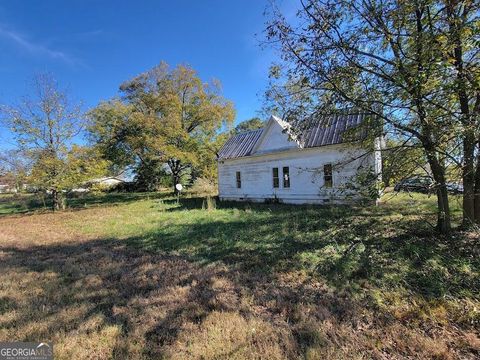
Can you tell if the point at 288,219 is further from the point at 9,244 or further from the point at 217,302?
the point at 9,244

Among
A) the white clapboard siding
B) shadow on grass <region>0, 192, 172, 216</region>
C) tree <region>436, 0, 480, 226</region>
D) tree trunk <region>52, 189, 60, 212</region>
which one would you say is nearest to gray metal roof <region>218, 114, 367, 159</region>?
the white clapboard siding

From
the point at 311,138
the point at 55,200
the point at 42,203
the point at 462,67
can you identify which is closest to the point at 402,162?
the point at 462,67

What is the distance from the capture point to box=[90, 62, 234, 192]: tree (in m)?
24.8

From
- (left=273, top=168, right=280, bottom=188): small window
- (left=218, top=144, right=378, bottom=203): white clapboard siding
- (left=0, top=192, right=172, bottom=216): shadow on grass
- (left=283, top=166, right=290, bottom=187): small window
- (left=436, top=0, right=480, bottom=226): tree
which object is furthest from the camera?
(left=0, top=192, right=172, bottom=216): shadow on grass

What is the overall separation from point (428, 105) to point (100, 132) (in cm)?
2696

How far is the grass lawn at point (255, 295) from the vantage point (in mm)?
3168

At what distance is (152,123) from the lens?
24.3 metres

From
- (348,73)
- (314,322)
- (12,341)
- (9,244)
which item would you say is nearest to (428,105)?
(348,73)

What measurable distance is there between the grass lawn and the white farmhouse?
6.15m

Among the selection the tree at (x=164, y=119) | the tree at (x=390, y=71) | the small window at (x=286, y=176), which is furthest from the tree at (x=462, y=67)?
the tree at (x=164, y=119)

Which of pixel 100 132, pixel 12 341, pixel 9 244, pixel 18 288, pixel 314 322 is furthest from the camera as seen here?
pixel 100 132

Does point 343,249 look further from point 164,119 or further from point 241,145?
point 164,119

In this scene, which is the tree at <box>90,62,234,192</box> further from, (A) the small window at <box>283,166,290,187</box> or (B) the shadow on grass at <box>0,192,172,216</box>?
(A) the small window at <box>283,166,290,187</box>

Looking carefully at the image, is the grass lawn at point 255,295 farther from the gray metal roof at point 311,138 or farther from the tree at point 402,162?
the gray metal roof at point 311,138
